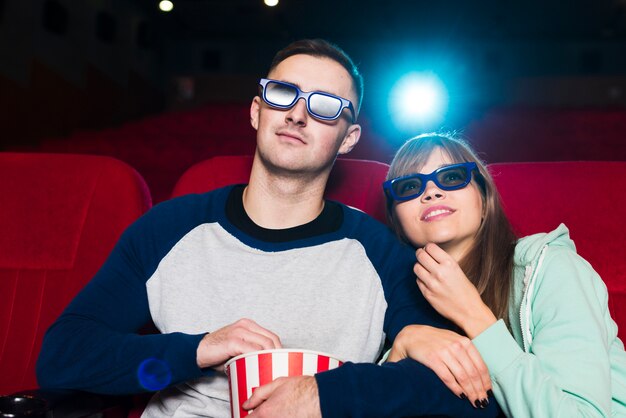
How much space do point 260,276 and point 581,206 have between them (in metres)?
0.71

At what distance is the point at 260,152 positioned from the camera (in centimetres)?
132

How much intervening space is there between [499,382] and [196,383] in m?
0.52

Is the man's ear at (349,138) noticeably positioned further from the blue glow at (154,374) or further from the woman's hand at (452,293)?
the blue glow at (154,374)

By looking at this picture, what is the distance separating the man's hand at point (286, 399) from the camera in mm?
839

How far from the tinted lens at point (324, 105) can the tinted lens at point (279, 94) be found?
38 mm

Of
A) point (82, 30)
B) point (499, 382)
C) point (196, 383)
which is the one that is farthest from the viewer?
point (82, 30)

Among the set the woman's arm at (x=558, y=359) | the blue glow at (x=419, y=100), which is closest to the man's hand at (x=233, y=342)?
the woman's arm at (x=558, y=359)

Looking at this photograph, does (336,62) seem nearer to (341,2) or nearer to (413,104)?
(413,104)

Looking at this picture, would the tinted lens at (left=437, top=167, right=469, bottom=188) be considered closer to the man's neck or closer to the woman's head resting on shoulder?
the woman's head resting on shoulder

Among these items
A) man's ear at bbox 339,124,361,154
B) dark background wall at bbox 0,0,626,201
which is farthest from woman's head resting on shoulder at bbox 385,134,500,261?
dark background wall at bbox 0,0,626,201

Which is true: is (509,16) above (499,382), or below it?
above

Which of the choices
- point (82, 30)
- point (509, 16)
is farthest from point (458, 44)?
point (82, 30)

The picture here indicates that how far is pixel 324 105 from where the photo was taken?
129 cm

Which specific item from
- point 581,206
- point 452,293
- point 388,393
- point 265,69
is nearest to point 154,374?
point 388,393
